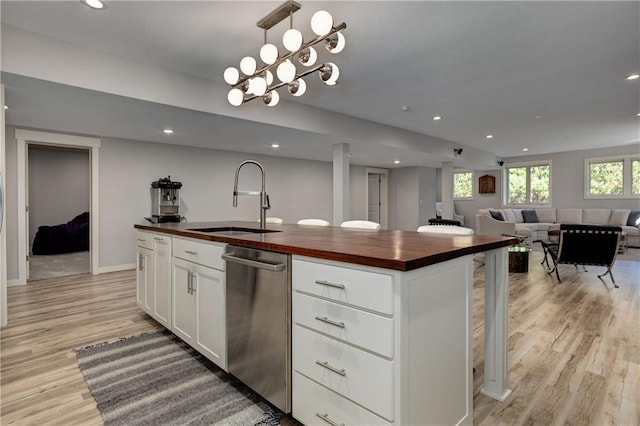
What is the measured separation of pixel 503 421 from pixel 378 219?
8737mm

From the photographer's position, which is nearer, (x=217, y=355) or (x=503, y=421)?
(x=503, y=421)

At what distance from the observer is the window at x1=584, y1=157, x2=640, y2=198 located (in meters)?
8.16

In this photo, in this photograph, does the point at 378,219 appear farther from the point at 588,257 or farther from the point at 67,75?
the point at 67,75

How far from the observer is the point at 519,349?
244 cm

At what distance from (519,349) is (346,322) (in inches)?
73.0

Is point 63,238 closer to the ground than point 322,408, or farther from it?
farther from it

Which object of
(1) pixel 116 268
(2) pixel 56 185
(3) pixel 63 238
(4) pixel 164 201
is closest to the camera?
(1) pixel 116 268

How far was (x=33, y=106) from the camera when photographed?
11.5 feet

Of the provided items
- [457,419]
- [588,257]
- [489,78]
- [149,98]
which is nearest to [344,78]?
[489,78]

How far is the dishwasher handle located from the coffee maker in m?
4.35

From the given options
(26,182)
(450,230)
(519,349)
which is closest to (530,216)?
(519,349)

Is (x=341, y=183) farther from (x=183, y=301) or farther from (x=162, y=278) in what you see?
(x=183, y=301)

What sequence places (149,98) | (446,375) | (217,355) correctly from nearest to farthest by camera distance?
(446,375) < (217,355) < (149,98)

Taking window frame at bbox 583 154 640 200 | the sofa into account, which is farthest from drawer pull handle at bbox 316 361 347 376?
window frame at bbox 583 154 640 200
